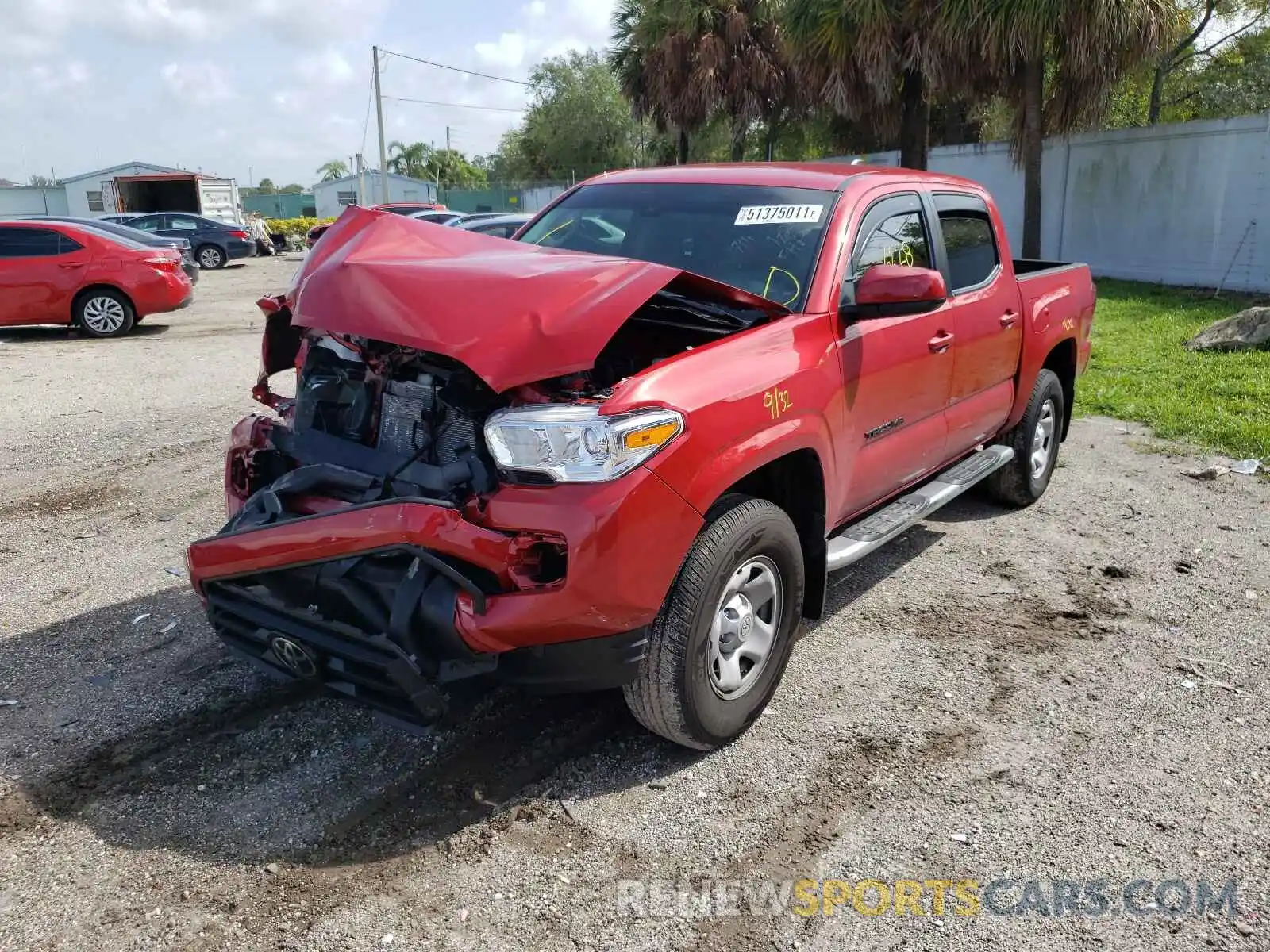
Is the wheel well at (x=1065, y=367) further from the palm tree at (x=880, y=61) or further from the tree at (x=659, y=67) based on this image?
the tree at (x=659, y=67)

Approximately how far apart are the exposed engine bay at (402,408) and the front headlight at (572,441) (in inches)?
3.7

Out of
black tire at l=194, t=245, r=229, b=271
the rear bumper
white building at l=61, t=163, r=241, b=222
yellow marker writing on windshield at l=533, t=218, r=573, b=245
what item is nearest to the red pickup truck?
yellow marker writing on windshield at l=533, t=218, r=573, b=245

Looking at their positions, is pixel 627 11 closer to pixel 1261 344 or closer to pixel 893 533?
pixel 1261 344

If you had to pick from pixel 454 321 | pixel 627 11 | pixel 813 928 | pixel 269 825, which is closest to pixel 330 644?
pixel 269 825

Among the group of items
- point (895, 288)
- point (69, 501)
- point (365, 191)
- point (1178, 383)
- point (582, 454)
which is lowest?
point (1178, 383)

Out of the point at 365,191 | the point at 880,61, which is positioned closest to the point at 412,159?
the point at 365,191

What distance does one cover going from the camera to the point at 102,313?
513 inches

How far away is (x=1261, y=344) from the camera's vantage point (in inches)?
398

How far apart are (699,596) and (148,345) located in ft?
37.7

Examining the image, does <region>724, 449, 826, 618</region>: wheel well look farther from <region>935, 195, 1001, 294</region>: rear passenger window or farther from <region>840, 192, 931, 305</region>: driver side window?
<region>935, 195, 1001, 294</region>: rear passenger window

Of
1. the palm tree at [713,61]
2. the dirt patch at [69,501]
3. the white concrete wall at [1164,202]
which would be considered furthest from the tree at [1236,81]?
the dirt patch at [69,501]

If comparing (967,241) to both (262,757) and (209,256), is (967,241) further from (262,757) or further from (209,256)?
(209,256)

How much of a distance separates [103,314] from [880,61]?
43.0 ft

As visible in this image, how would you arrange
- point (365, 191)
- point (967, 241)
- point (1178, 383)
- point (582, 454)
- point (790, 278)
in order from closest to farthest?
point (582, 454), point (790, 278), point (967, 241), point (1178, 383), point (365, 191)
